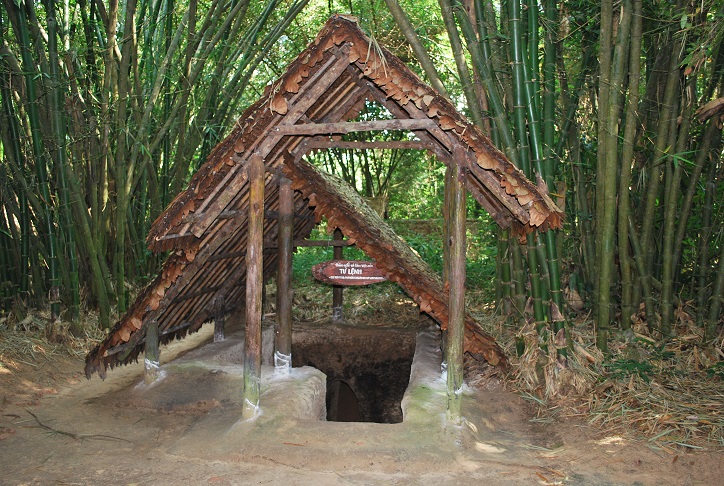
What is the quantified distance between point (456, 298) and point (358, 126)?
131 cm

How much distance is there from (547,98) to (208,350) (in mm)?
3698

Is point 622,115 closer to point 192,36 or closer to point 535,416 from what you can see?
A: point 535,416

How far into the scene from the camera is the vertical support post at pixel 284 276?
493 centimetres

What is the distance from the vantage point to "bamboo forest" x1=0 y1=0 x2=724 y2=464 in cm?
467

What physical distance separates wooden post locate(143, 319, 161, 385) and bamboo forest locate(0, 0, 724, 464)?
350 millimetres

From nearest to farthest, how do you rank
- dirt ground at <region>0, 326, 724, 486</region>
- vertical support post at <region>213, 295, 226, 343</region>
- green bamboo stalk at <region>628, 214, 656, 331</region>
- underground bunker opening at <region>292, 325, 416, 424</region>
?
dirt ground at <region>0, 326, 724, 486</region> < green bamboo stalk at <region>628, 214, 656, 331</region> < vertical support post at <region>213, 295, 226, 343</region> < underground bunker opening at <region>292, 325, 416, 424</region>

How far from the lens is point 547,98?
4.93 m

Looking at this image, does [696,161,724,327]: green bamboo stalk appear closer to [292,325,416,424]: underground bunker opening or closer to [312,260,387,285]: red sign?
[312,260,387,285]: red sign

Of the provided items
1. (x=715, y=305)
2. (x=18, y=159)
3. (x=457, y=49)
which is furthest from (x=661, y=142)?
(x=18, y=159)

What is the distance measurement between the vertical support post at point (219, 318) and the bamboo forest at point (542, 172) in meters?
1.06

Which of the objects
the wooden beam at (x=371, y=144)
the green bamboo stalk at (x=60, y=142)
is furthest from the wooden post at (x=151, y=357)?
the wooden beam at (x=371, y=144)

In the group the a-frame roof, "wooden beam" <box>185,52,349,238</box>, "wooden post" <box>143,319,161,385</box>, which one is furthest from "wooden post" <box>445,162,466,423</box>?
"wooden post" <box>143,319,161,385</box>

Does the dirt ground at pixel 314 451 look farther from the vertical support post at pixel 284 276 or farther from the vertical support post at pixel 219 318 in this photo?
the vertical support post at pixel 219 318

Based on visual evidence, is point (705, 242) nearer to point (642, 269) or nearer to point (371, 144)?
point (642, 269)
